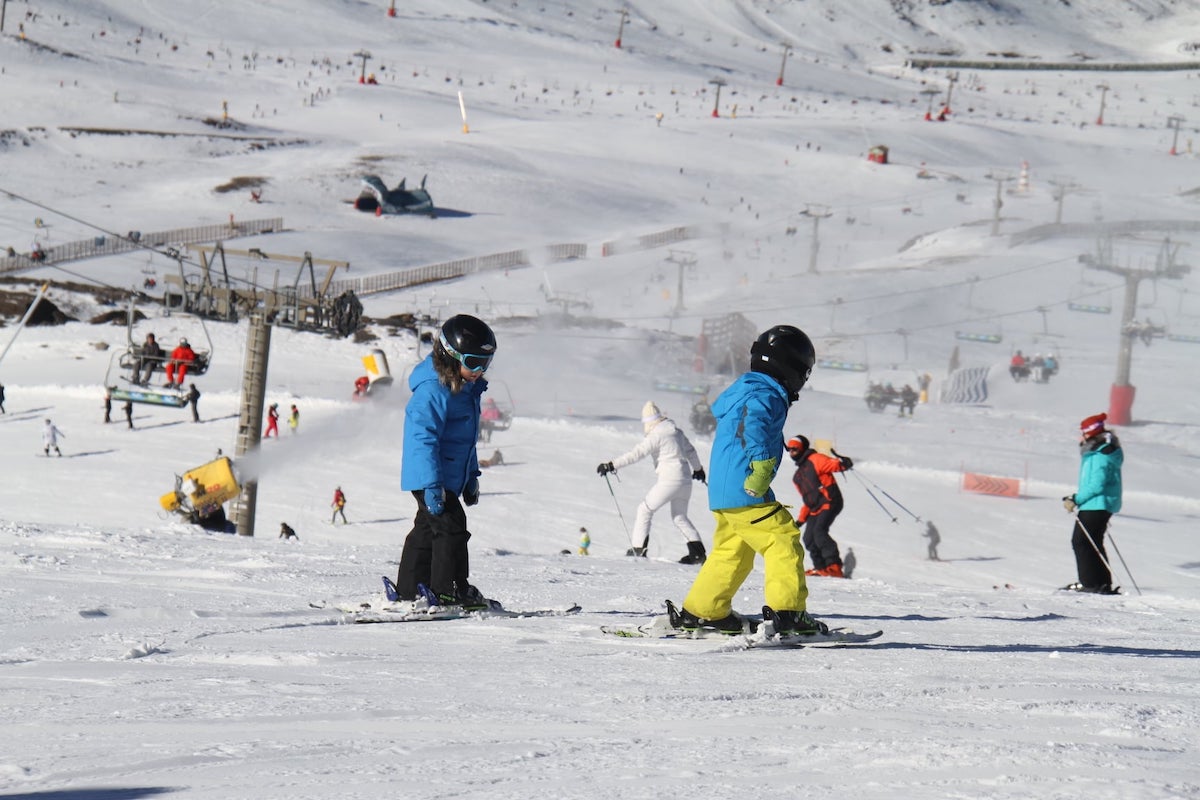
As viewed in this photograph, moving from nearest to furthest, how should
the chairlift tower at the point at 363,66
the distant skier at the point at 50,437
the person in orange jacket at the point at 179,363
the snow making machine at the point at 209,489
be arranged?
1. the snow making machine at the point at 209,489
2. the distant skier at the point at 50,437
3. the person in orange jacket at the point at 179,363
4. the chairlift tower at the point at 363,66

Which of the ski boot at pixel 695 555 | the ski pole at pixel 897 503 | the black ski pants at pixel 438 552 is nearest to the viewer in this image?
Answer: the black ski pants at pixel 438 552

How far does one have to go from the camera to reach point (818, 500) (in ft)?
37.4

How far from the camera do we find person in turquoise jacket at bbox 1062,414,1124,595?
10.2 m

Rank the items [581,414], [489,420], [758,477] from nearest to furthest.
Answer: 1. [758,477]
2. [489,420]
3. [581,414]

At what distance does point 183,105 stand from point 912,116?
5026 centimetres

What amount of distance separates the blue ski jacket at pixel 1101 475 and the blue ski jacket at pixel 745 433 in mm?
5621

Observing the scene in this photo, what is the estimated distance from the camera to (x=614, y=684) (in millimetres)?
4359

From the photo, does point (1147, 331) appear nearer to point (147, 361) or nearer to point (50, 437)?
point (147, 361)

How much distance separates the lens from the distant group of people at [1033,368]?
4597cm

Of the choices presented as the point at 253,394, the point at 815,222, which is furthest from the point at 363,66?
the point at 253,394

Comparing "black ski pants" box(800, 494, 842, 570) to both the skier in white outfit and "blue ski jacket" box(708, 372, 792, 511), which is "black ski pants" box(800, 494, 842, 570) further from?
"blue ski jacket" box(708, 372, 792, 511)

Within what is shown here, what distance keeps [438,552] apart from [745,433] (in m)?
1.63

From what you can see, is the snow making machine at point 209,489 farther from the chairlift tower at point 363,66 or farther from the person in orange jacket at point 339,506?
the chairlift tower at point 363,66

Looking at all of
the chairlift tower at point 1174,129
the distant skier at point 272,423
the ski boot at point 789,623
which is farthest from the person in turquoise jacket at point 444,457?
the chairlift tower at point 1174,129
